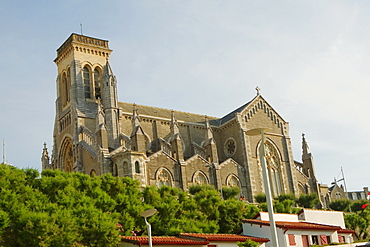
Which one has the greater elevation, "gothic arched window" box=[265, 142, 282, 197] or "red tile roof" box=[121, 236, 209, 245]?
"gothic arched window" box=[265, 142, 282, 197]

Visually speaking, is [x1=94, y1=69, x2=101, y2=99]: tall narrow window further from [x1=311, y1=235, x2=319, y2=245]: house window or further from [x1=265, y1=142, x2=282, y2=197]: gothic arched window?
[x1=311, y1=235, x2=319, y2=245]: house window

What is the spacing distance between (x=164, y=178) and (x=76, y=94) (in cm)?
1731

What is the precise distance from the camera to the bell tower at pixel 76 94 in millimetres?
65125

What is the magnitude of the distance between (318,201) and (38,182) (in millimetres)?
42946

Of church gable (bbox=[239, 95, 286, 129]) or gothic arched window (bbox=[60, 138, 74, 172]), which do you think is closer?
gothic arched window (bbox=[60, 138, 74, 172])

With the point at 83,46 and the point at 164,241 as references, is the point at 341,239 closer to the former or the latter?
Answer: the point at 164,241

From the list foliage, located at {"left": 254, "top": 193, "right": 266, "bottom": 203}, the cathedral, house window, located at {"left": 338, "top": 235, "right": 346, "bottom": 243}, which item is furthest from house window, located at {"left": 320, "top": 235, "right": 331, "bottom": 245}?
foliage, located at {"left": 254, "top": 193, "right": 266, "bottom": 203}

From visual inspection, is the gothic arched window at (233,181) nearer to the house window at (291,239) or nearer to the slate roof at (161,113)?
the slate roof at (161,113)

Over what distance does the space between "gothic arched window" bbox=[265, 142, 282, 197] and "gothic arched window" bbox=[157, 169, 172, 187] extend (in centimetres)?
1672

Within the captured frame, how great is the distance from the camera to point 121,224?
3453 cm

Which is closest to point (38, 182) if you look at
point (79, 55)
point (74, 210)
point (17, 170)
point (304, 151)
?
point (17, 170)

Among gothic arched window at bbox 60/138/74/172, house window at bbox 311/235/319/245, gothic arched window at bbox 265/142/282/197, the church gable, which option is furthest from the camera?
the church gable

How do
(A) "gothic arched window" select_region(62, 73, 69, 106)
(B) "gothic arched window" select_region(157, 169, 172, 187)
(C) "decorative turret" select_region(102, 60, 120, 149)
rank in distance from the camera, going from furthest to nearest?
1. (A) "gothic arched window" select_region(62, 73, 69, 106)
2. (C) "decorative turret" select_region(102, 60, 120, 149)
3. (B) "gothic arched window" select_region(157, 169, 172, 187)

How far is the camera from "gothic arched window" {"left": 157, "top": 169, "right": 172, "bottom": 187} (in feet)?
194
